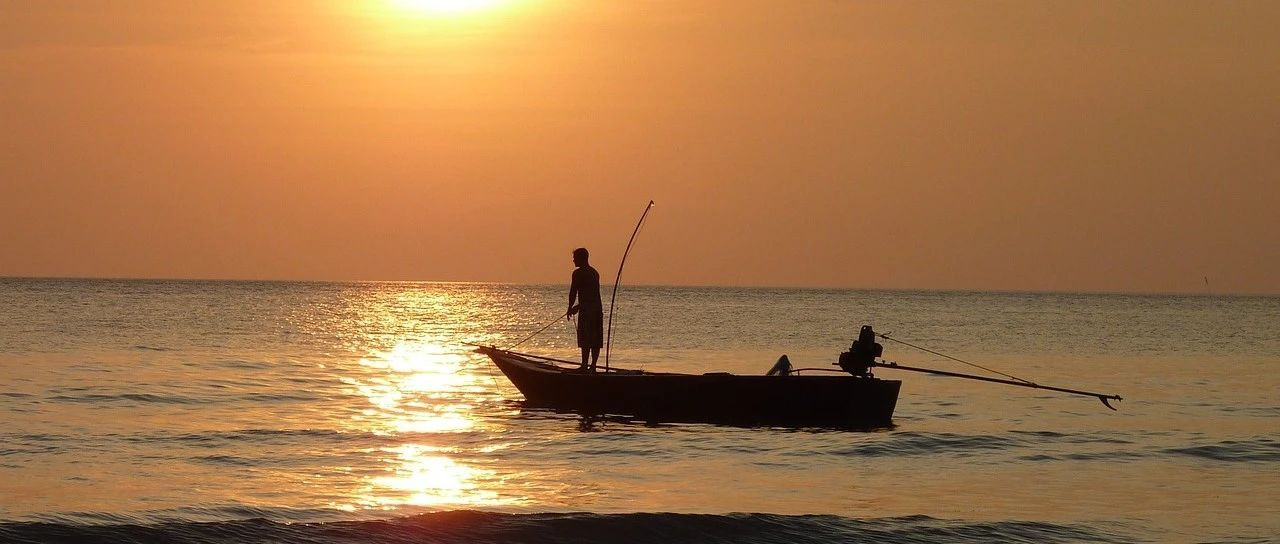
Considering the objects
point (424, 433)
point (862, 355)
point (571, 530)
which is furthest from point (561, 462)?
point (862, 355)

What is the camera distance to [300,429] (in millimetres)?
19078

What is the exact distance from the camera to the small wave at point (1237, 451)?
1789 centimetres

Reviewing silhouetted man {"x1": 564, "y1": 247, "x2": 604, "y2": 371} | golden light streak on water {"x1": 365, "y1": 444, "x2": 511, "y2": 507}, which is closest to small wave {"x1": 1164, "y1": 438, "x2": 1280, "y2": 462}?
silhouetted man {"x1": 564, "y1": 247, "x2": 604, "y2": 371}

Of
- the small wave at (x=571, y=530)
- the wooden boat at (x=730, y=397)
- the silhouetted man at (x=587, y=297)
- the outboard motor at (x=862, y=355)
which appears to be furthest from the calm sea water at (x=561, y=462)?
the silhouetted man at (x=587, y=297)

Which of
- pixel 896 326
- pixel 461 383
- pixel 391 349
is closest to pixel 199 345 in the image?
pixel 391 349

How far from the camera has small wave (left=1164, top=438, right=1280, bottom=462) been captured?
1789 centimetres

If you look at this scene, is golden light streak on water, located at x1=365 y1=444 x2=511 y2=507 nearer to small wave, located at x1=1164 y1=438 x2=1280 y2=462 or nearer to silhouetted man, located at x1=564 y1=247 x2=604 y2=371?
silhouetted man, located at x1=564 y1=247 x2=604 y2=371

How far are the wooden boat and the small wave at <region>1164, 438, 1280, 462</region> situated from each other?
3.80 metres

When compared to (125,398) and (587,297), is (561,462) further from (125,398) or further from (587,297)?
(125,398)

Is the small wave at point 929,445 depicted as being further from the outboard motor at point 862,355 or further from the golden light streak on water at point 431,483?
the golden light streak on water at point 431,483

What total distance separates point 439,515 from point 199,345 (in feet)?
97.6

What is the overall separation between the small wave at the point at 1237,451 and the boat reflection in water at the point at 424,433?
8.72 metres

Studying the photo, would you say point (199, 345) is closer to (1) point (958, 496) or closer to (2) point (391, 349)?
(2) point (391, 349)

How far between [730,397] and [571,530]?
8.48 m
